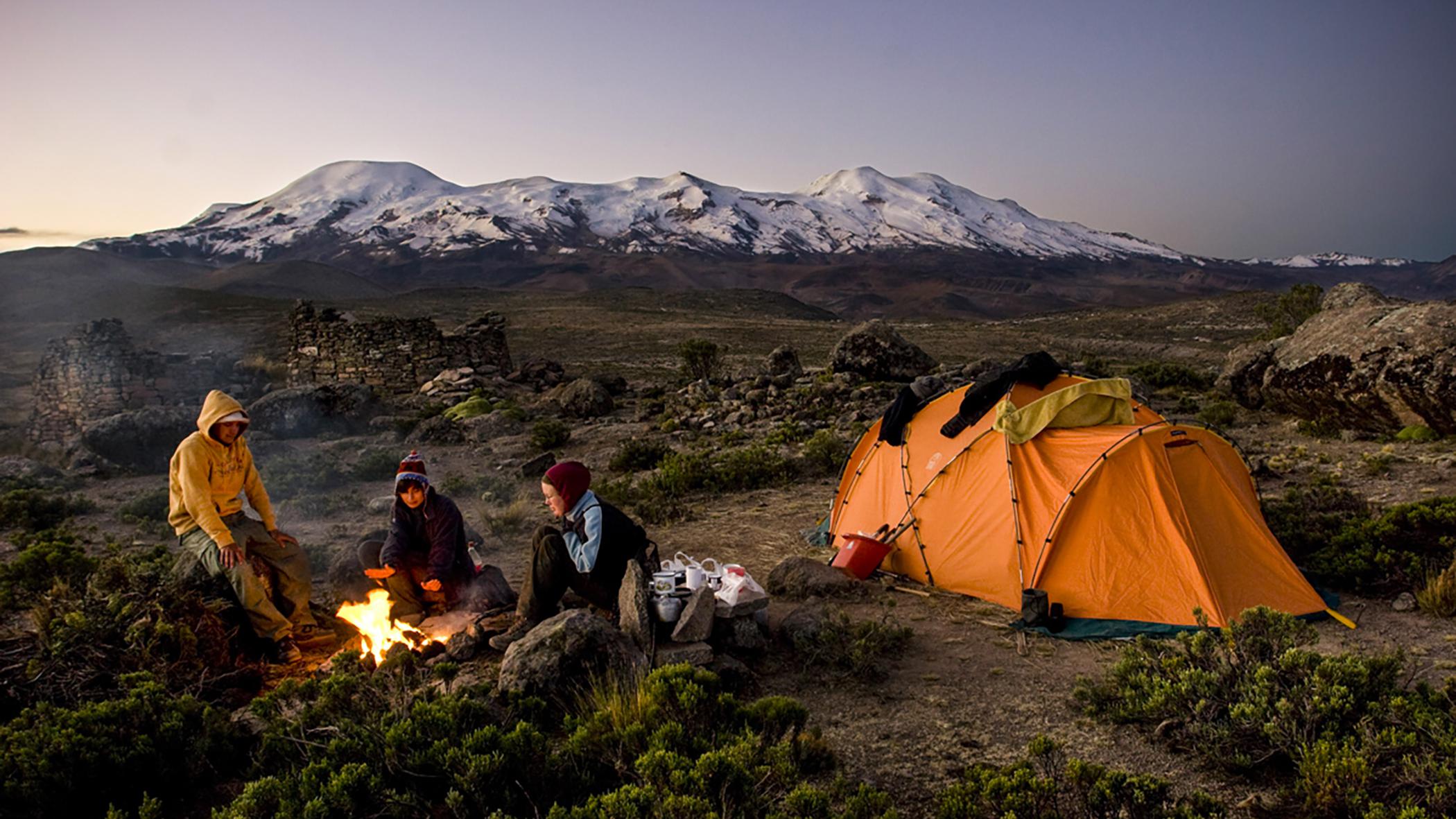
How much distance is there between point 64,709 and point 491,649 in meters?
2.10

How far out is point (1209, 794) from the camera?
3229mm

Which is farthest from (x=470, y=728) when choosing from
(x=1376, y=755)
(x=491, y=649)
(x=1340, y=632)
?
(x=1340, y=632)

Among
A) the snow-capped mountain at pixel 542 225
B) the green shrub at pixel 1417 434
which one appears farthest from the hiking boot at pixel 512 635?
the snow-capped mountain at pixel 542 225

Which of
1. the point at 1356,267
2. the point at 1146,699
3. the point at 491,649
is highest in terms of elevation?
the point at 1356,267

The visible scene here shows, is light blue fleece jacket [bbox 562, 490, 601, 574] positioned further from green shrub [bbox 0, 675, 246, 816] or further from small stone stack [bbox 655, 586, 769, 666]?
green shrub [bbox 0, 675, 246, 816]

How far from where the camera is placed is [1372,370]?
10086mm

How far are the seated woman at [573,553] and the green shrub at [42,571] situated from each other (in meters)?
3.64

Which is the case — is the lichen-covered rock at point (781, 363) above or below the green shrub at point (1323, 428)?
above

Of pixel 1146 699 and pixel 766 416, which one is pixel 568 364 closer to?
pixel 766 416

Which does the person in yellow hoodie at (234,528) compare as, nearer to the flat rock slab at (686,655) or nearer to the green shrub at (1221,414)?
the flat rock slab at (686,655)

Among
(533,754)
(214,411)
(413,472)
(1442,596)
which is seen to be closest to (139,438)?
(214,411)

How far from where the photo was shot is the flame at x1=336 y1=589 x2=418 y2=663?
4.81 m

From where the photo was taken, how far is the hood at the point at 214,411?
16.5 ft

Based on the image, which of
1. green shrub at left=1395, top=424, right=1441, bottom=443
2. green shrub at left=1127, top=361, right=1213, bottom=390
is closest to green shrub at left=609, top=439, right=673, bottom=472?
green shrub at left=1395, top=424, right=1441, bottom=443
